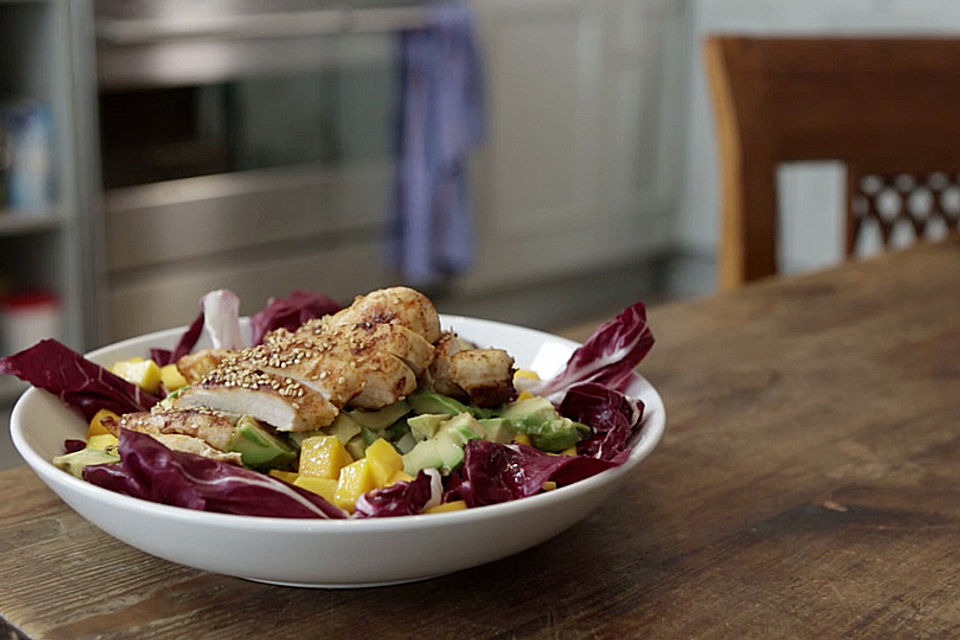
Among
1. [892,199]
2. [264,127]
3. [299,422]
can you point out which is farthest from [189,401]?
[892,199]

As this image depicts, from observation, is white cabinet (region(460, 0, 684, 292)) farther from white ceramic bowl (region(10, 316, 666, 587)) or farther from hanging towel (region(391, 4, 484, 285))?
white ceramic bowl (region(10, 316, 666, 587))

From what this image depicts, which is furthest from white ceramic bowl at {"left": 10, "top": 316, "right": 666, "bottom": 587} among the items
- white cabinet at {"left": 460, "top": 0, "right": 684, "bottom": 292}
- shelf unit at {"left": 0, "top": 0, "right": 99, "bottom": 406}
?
white cabinet at {"left": 460, "top": 0, "right": 684, "bottom": 292}

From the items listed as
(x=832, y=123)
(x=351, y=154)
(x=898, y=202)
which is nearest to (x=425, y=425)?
(x=832, y=123)

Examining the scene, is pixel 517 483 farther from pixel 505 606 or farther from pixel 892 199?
pixel 892 199

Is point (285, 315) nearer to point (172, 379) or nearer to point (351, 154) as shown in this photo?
point (172, 379)

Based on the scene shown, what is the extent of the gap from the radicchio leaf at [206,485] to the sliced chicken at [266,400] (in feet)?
0.17

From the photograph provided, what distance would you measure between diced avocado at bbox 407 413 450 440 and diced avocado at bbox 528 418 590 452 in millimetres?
64

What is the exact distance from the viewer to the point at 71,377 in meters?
0.81

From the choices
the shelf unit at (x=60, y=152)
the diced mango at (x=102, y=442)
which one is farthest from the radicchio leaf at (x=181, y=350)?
the shelf unit at (x=60, y=152)

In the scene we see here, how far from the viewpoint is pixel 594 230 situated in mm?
3822

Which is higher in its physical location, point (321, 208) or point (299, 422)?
point (299, 422)

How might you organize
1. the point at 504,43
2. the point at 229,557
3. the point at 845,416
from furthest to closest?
the point at 504,43 → the point at 845,416 → the point at 229,557

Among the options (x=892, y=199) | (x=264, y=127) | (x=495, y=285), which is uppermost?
(x=264, y=127)

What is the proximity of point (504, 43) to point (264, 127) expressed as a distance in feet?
2.45
